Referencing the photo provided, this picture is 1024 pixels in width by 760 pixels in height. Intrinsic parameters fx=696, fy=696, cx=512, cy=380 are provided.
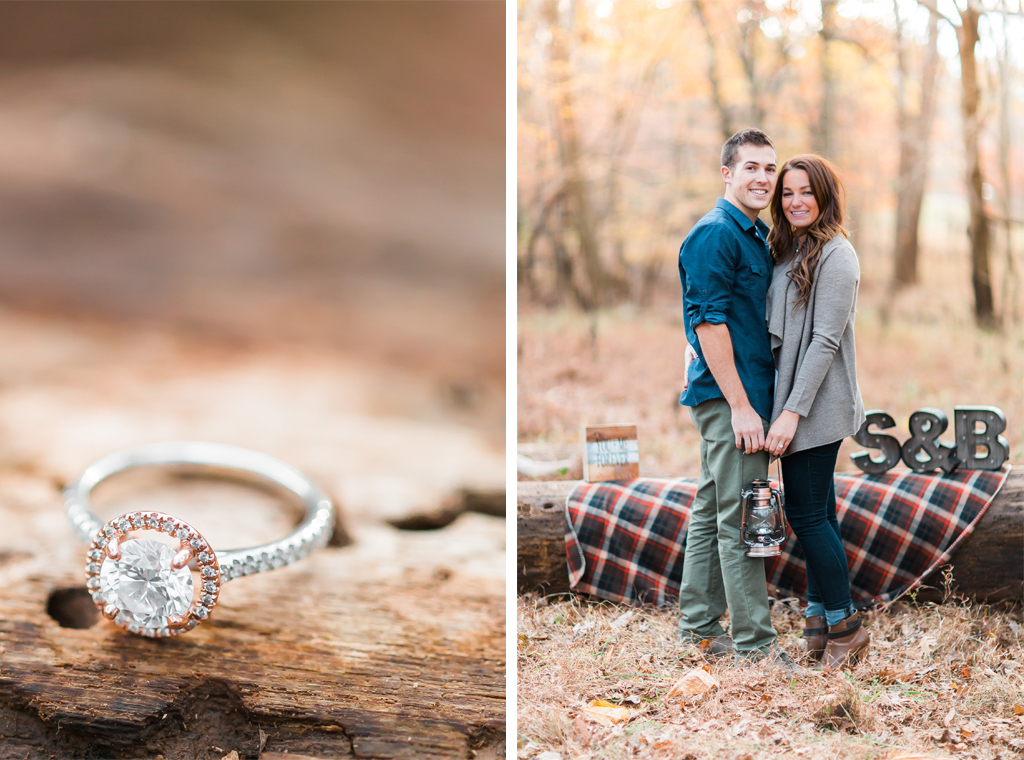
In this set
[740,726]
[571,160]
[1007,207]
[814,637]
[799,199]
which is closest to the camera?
[740,726]

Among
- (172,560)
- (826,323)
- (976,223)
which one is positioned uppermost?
(976,223)

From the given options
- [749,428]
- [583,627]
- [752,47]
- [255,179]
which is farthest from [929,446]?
[752,47]

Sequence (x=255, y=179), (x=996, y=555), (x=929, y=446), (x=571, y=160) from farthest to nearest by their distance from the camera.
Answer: (x=571, y=160) < (x=255, y=179) < (x=929, y=446) < (x=996, y=555)

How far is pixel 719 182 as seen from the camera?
5.76 m

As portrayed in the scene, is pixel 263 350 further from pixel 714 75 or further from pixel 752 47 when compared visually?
pixel 752 47

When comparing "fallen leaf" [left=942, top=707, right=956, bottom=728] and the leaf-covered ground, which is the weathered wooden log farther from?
"fallen leaf" [left=942, top=707, right=956, bottom=728]

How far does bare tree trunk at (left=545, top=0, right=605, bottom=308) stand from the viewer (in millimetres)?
5238

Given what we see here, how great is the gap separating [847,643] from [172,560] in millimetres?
1528

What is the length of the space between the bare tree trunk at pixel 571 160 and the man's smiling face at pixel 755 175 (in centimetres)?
406

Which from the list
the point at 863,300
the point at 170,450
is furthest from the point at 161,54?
the point at 863,300

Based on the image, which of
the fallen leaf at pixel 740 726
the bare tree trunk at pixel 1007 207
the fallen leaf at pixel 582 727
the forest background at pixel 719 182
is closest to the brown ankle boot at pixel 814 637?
the fallen leaf at pixel 740 726

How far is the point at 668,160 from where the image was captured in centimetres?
588

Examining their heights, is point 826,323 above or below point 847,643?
above

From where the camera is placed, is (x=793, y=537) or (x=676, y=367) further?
(x=676, y=367)
